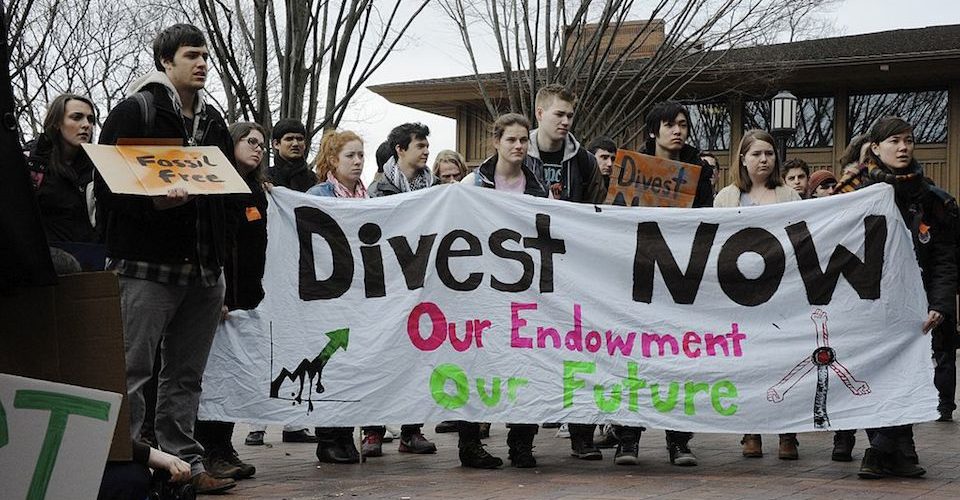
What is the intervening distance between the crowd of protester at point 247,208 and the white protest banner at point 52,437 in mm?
1864

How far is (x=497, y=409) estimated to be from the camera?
7.29 m

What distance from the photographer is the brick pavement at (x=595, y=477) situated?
21.3ft

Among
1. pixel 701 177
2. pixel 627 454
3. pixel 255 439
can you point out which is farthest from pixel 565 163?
pixel 255 439

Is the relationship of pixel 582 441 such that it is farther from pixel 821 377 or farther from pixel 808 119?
pixel 808 119

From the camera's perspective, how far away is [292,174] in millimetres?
9031

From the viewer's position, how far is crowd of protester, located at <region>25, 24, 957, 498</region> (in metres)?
5.98

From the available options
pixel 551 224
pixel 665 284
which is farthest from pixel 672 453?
pixel 551 224

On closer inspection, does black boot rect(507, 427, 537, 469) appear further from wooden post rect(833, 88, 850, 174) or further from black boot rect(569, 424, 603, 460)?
wooden post rect(833, 88, 850, 174)

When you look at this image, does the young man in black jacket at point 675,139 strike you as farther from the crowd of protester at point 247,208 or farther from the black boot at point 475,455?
the black boot at point 475,455

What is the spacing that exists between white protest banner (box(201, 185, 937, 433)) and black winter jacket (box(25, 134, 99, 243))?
1.01m

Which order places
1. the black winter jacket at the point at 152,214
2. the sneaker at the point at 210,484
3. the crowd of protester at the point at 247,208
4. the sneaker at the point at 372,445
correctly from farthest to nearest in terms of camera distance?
1. the sneaker at the point at 372,445
2. the sneaker at the point at 210,484
3. the crowd of protester at the point at 247,208
4. the black winter jacket at the point at 152,214

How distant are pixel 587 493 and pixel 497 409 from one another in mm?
976

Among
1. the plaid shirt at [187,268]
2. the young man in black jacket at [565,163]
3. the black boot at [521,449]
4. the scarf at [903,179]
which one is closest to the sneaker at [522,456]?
the black boot at [521,449]

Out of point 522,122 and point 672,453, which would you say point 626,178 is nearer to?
point 522,122
